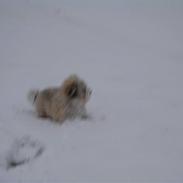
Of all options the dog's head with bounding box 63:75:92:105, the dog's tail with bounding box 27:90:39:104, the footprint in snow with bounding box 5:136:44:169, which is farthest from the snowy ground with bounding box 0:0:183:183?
the dog's head with bounding box 63:75:92:105

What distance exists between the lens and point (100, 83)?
684 cm

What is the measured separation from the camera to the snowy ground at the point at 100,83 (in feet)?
12.8

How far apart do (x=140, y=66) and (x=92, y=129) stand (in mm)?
3420

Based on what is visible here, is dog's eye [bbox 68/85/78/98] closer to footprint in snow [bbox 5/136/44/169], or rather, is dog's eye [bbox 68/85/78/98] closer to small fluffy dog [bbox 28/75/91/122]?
small fluffy dog [bbox 28/75/91/122]

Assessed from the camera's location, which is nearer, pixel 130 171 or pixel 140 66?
pixel 130 171

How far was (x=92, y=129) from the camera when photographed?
15.4ft

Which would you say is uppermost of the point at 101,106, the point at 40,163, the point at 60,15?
the point at 60,15

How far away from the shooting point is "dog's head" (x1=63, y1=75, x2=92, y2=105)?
484 centimetres

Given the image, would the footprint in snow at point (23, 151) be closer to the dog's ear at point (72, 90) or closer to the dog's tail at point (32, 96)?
the dog's ear at point (72, 90)

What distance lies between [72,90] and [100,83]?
2.03m

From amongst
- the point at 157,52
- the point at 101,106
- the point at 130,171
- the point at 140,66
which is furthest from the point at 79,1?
the point at 130,171

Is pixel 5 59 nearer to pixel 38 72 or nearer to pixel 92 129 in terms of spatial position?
pixel 38 72

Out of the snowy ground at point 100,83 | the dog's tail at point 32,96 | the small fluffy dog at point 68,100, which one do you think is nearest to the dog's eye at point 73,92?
the small fluffy dog at point 68,100

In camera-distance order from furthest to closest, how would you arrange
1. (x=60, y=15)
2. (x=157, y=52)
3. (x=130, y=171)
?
1. (x=60, y=15)
2. (x=157, y=52)
3. (x=130, y=171)
